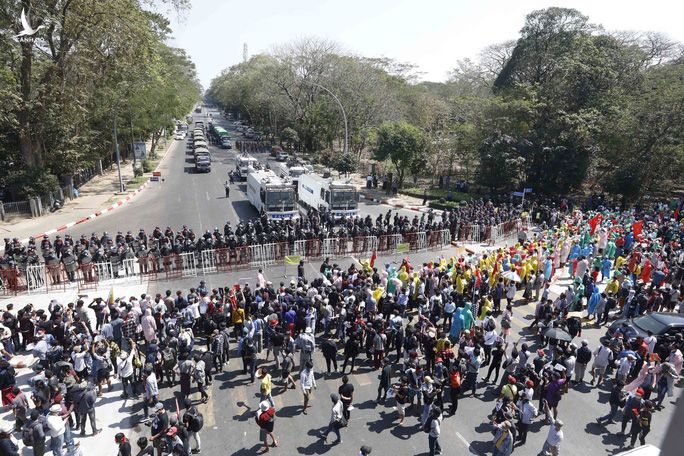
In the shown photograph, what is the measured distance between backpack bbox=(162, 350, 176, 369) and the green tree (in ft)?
97.7

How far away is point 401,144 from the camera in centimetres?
3819

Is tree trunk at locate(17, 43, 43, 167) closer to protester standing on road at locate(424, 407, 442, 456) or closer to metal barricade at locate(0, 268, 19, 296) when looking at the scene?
metal barricade at locate(0, 268, 19, 296)

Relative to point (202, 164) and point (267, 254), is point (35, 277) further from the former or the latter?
point (202, 164)

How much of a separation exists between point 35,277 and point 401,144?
28145 mm

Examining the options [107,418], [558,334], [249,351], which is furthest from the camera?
[558,334]

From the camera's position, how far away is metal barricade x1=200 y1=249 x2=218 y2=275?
64.8 feet

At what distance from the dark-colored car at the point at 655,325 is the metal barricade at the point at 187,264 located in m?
15.7

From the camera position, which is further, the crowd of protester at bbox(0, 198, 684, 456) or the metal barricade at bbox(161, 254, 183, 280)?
the metal barricade at bbox(161, 254, 183, 280)

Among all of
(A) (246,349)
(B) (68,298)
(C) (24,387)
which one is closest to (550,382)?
(A) (246,349)

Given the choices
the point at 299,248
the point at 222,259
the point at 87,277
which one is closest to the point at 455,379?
the point at 299,248

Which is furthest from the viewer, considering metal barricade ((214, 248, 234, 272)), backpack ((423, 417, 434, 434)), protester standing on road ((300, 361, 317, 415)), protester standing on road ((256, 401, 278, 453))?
metal barricade ((214, 248, 234, 272))

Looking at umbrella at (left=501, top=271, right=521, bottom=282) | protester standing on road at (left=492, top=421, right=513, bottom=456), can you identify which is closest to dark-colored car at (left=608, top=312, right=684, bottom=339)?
umbrella at (left=501, top=271, right=521, bottom=282)

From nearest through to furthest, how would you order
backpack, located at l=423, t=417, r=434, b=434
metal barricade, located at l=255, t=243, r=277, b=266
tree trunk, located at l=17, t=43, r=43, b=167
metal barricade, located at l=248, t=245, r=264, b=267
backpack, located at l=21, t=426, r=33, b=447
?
backpack, located at l=21, t=426, r=33, b=447, backpack, located at l=423, t=417, r=434, b=434, metal barricade, located at l=248, t=245, r=264, b=267, metal barricade, located at l=255, t=243, r=277, b=266, tree trunk, located at l=17, t=43, r=43, b=167

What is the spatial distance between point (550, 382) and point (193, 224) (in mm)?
22927
